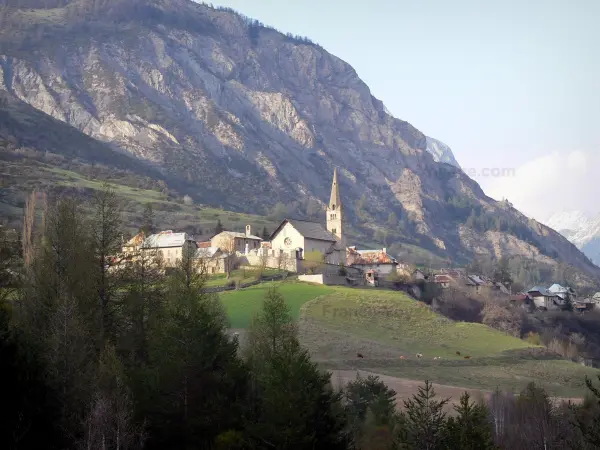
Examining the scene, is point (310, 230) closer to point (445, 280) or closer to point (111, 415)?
point (445, 280)

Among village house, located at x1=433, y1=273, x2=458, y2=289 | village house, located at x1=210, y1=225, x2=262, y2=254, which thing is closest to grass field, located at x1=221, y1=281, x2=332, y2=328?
village house, located at x1=210, y1=225, x2=262, y2=254

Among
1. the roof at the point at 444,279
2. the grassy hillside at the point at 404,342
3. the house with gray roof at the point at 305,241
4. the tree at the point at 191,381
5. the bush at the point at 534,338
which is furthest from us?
the roof at the point at 444,279

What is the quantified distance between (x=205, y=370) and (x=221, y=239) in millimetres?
104789

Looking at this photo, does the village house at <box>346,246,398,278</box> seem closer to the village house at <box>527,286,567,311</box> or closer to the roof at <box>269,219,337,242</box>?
the roof at <box>269,219,337,242</box>

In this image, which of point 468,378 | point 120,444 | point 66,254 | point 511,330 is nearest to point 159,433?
point 120,444

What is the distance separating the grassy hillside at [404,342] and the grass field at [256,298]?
0.09m

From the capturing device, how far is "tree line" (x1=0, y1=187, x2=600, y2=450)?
36.2 metres

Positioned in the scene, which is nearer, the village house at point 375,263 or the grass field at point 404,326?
the grass field at point 404,326

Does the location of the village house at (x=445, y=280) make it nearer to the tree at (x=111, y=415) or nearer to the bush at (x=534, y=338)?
the bush at (x=534, y=338)

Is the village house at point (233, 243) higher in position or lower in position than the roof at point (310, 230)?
lower

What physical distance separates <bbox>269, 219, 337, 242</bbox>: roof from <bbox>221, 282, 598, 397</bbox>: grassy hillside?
27084mm

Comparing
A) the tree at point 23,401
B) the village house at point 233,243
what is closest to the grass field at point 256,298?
the village house at point 233,243

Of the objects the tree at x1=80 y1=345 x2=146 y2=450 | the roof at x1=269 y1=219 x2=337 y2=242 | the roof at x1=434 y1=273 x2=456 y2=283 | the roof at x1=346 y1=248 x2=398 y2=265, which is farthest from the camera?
the roof at x1=434 y1=273 x2=456 y2=283

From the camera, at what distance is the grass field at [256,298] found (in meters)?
92.2
